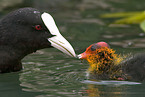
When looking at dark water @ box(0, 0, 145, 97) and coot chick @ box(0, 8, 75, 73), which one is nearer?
dark water @ box(0, 0, 145, 97)

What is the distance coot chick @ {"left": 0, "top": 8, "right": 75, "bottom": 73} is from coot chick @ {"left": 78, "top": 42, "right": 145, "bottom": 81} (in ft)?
2.66

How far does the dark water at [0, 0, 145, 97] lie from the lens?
5.87 metres

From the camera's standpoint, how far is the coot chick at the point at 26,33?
686 centimetres

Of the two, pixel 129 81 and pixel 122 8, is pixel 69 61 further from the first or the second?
pixel 122 8

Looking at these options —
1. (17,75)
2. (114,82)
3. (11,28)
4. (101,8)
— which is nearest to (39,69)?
(17,75)

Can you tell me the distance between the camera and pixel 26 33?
6.96 meters

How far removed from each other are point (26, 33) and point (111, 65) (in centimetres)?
169

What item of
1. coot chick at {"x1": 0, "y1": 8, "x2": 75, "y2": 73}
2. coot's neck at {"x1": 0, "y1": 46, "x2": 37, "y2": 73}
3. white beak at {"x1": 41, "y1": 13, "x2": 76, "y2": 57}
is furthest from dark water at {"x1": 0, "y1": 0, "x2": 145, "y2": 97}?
white beak at {"x1": 41, "y1": 13, "x2": 76, "y2": 57}

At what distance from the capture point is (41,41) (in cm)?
697

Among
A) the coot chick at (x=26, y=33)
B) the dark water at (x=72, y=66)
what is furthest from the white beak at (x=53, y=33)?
the dark water at (x=72, y=66)

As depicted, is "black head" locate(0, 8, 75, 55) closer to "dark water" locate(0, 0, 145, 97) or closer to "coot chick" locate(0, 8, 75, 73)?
"coot chick" locate(0, 8, 75, 73)

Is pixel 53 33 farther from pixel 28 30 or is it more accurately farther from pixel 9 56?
pixel 9 56

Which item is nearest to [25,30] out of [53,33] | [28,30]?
[28,30]

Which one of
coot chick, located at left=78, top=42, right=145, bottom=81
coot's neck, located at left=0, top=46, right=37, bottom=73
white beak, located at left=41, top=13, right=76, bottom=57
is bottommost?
coot chick, located at left=78, top=42, right=145, bottom=81
